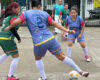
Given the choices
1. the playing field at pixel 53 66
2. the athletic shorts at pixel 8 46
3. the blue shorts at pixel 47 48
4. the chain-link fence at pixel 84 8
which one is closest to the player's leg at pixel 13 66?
the athletic shorts at pixel 8 46

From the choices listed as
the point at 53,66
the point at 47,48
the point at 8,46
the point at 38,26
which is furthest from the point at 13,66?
the point at 53,66

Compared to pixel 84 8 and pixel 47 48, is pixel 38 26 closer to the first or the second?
pixel 47 48

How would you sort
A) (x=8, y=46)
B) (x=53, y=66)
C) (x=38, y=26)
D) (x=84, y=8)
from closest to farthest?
1. (x=38, y=26)
2. (x=8, y=46)
3. (x=53, y=66)
4. (x=84, y=8)

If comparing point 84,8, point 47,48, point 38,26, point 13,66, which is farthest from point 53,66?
point 84,8

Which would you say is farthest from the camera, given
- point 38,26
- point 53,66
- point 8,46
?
point 53,66

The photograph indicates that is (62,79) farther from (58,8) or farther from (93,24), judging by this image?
(93,24)

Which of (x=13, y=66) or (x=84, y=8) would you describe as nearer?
(x=13, y=66)

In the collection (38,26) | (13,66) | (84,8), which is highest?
(84,8)

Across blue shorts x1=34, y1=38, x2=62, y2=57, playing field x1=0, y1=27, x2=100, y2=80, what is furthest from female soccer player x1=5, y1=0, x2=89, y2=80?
playing field x1=0, y1=27, x2=100, y2=80

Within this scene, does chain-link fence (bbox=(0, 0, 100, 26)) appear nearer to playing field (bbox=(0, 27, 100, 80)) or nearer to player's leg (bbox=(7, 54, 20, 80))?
playing field (bbox=(0, 27, 100, 80))

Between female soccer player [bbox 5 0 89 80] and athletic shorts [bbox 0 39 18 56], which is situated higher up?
female soccer player [bbox 5 0 89 80]

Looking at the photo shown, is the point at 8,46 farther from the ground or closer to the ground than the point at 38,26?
closer to the ground

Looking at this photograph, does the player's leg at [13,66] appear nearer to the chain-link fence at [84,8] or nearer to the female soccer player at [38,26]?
the female soccer player at [38,26]

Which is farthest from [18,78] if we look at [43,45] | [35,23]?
[35,23]
